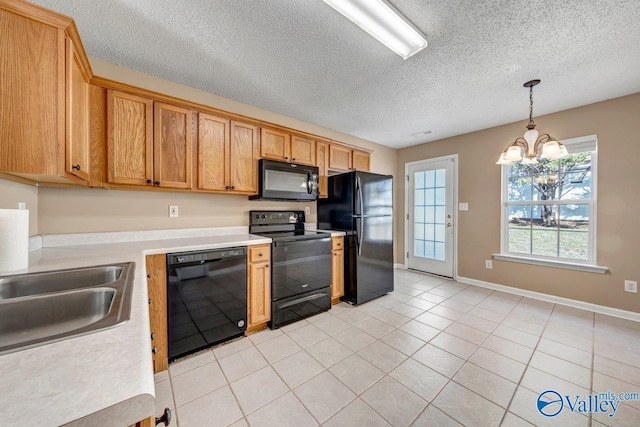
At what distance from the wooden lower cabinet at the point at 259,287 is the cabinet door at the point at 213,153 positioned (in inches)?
30.5

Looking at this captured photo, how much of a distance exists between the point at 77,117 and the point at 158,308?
138cm

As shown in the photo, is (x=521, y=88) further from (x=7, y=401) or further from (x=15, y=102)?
(x=15, y=102)

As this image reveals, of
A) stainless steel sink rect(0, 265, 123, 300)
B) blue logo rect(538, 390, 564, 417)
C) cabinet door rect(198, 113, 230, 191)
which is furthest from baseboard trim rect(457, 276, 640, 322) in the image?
stainless steel sink rect(0, 265, 123, 300)

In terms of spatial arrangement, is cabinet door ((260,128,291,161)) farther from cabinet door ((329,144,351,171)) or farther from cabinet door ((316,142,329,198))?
cabinet door ((329,144,351,171))

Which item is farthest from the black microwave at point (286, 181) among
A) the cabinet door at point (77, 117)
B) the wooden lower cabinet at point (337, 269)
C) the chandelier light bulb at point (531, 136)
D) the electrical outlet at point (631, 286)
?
the electrical outlet at point (631, 286)

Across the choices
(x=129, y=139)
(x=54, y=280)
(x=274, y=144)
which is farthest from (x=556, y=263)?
(x=129, y=139)

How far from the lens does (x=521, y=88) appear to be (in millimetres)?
2441

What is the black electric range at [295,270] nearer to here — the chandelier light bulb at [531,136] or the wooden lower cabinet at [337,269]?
the wooden lower cabinet at [337,269]

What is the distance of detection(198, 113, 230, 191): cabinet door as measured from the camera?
234cm

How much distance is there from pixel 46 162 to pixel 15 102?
29cm

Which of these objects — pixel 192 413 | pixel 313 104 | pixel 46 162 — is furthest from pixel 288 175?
pixel 192 413

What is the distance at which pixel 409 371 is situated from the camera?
179 cm

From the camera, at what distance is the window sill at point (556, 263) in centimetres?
275

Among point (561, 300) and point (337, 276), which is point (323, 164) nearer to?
point (337, 276)
